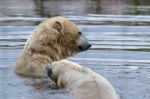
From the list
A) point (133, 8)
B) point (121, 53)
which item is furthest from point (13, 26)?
point (133, 8)

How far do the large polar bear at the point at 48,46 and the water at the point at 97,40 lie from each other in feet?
0.81

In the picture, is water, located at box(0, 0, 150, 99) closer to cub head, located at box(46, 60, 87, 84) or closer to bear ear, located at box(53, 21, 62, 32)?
cub head, located at box(46, 60, 87, 84)

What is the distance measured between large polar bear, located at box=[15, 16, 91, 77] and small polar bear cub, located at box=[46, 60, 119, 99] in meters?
1.17

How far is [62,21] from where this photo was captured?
37.0 ft

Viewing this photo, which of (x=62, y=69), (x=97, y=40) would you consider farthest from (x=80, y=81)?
(x=97, y=40)

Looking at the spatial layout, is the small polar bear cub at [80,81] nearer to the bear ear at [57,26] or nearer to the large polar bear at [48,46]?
the large polar bear at [48,46]

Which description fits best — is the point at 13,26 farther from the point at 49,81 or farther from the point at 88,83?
the point at 88,83

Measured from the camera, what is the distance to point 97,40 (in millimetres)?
15258

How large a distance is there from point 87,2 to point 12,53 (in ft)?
43.4

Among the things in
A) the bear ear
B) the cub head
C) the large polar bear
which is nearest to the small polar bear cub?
the cub head

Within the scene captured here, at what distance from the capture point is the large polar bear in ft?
36.3

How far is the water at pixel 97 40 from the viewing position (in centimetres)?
997

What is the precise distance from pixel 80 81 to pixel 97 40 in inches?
258

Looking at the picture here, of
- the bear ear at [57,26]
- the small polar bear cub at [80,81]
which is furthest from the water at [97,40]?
the bear ear at [57,26]
